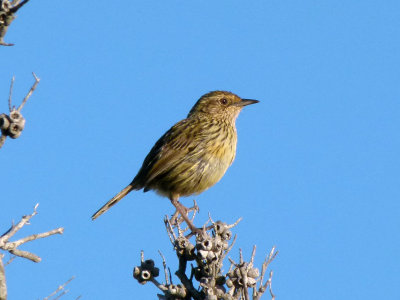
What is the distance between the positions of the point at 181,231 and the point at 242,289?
2.61 feet

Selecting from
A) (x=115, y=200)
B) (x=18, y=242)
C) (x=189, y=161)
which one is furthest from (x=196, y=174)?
(x=18, y=242)

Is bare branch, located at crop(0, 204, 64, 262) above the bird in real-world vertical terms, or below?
below

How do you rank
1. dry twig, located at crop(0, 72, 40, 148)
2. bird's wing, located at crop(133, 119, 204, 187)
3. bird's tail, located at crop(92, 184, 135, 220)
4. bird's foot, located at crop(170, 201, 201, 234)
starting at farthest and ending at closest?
bird's wing, located at crop(133, 119, 204, 187) < bird's tail, located at crop(92, 184, 135, 220) < bird's foot, located at crop(170, 201, 201, 234) < dry twig, located at crop(0, 72, 40, 148)

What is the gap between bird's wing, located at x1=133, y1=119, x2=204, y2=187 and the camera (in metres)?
8.49

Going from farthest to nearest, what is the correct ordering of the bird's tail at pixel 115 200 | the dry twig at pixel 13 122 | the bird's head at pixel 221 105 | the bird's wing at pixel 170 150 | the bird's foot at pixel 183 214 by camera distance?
the bird's head at pixel 221 105 → the bird's wing at pixel 170 150 → the bird's tail at pixel 115 200 → the bird's foot at pixel 183 214 → the dry twig at pixel 13 122

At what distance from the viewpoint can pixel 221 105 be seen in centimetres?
974

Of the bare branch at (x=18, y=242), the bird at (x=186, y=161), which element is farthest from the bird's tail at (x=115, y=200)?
the bare branch at (x=18, y=242)

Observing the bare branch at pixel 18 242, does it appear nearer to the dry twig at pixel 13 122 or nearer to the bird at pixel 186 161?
the dry twig at pixel 13 122

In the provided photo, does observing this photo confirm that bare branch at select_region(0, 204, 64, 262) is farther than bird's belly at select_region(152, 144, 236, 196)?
No

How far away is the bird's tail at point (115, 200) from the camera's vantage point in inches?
323

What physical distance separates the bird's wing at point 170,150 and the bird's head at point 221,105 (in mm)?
565

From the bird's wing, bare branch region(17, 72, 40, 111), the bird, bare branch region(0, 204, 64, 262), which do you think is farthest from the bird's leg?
bare branch region(17, 72, 40, 111)

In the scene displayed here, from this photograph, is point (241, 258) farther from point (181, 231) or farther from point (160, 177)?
point (160, 177)

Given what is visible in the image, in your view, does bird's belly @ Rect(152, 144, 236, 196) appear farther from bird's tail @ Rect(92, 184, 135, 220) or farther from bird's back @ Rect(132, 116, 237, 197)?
bird's tail @ Rect(92, 184, 135, 220)
